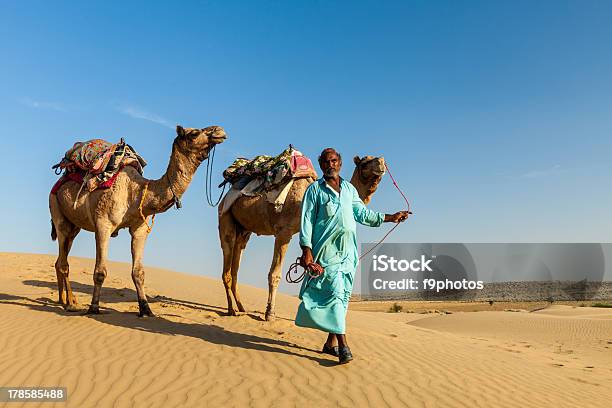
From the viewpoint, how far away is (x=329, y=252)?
6086mm

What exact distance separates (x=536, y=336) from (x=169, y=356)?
14.6 meters

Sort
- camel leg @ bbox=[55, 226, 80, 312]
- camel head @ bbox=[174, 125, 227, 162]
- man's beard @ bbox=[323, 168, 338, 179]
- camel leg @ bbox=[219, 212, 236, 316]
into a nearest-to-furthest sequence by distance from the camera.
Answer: man's beard @ bbox=[323, 168, 338, 179] < camel head @ bbox=[174, 125, 227, 162] < camel leg @ bbox=[55, 226, 80, 312] < camel leg @ bbox=[219, 212, 236, 316]

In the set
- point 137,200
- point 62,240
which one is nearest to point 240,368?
point 137,200

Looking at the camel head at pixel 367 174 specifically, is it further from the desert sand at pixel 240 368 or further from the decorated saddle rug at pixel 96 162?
the decorated saddle rug at pixel 96 162

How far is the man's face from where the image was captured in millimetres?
6250

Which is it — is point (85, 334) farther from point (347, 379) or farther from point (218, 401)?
point (347, 379)

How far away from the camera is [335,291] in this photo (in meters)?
5.92

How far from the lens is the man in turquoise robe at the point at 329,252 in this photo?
232 inches

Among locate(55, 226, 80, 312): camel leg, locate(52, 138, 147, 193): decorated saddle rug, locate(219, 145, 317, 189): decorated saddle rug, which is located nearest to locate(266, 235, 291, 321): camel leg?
locate(219, 145, 317, 189): decorated saddle rug

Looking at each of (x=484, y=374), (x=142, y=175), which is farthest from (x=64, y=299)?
(x=484, y=374)

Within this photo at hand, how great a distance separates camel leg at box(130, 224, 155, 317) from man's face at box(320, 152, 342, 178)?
14.4 feet

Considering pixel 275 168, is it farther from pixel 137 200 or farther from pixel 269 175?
pixel 137 200

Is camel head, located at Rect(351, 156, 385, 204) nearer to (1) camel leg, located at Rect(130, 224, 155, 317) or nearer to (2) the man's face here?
(2) the man's face

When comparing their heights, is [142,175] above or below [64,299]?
above
